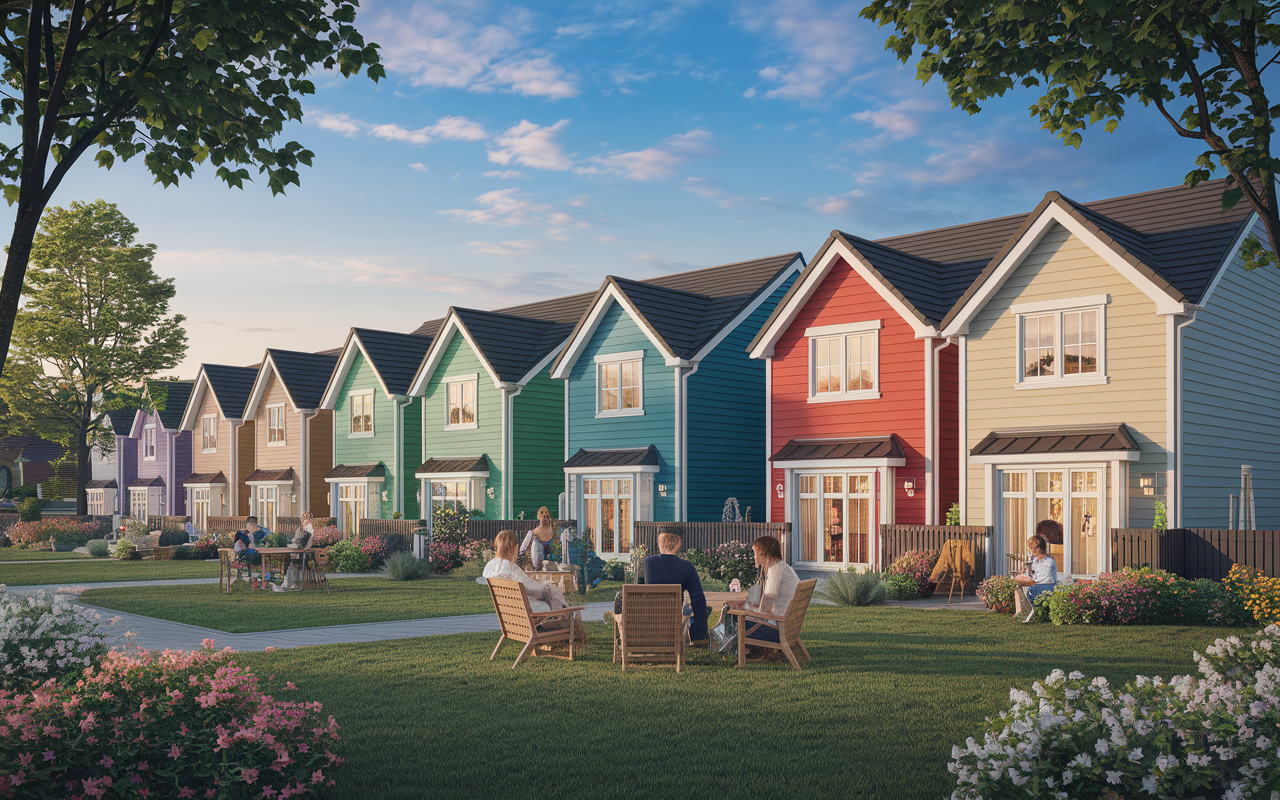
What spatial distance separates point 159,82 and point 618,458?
21363 millimetres

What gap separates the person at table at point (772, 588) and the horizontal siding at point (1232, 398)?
37.0 ft

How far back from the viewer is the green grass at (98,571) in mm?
25609

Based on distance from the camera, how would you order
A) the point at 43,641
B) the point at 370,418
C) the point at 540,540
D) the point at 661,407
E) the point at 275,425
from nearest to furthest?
the point at 43,641
the point at 540,540
the point at 661,407
the point at 370,418
the point at 275,425

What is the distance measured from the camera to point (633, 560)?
81.3 feet

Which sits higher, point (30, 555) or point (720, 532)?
point (720, 532)

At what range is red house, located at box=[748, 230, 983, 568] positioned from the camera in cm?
2334

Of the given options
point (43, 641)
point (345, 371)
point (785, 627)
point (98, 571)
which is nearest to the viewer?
point (43, 641)

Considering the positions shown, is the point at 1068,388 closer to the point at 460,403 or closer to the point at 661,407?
the point at 661,407

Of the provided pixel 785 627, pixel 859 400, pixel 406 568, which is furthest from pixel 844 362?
pixel 785 627

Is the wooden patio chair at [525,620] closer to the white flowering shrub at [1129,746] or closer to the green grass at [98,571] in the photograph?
the white flowering shrub at [1129,746]

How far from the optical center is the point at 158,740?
20.7ft

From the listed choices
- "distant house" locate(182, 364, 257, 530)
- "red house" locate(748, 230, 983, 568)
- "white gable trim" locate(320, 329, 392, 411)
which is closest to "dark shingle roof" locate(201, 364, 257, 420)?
"distant house" locate(182, 364, 257, 530)

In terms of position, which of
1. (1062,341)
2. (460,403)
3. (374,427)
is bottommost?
(374,427)

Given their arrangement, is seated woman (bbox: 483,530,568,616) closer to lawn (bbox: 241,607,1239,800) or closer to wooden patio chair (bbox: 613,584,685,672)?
lawn (bbox: 241,607,1239,800)
